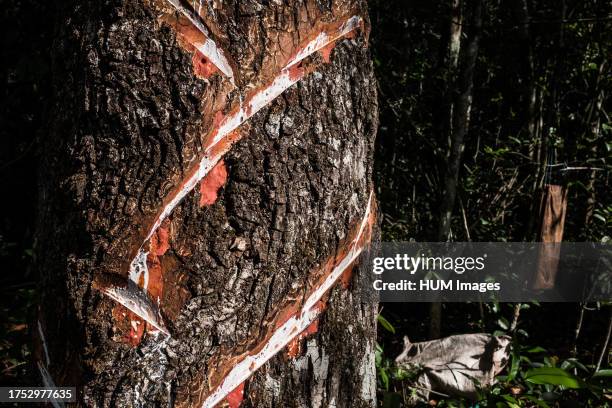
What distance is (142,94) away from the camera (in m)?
1.01

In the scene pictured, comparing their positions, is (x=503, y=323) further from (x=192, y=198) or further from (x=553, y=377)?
(x=192, y=198)

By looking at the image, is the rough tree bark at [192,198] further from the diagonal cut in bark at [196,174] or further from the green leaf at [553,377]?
the green leaf at [553,377]

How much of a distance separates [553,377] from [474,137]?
179cm

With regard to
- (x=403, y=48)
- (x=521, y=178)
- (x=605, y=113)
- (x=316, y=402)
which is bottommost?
(x=316, y=402)

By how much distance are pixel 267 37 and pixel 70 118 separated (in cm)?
36

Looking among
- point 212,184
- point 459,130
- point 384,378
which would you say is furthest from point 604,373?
point 212,184

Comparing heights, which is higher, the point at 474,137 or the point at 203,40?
the point at 474,137

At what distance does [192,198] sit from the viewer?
1017mm

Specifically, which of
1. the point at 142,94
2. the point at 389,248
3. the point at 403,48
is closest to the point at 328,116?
the point at 142,94

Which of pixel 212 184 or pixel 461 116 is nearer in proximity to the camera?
pixel 212 184

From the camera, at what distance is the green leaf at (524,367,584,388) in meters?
2.37

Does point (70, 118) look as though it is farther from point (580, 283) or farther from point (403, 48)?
point (403, 48)

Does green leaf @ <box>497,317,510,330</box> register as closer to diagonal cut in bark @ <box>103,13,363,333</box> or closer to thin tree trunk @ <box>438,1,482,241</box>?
thin tree trunk @ <box>438,1,482,241</box>

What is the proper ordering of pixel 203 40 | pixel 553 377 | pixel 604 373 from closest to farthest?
pixel 203 40, pixel 553 377, pixel 604 373
